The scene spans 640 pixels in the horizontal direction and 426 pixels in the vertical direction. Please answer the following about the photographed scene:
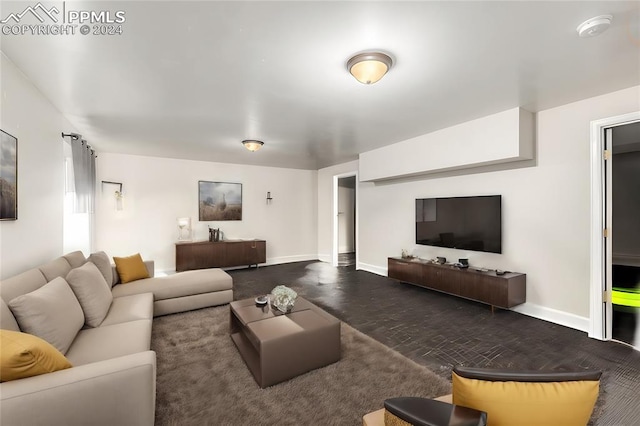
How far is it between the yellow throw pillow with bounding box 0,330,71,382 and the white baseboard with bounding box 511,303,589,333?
445 cm

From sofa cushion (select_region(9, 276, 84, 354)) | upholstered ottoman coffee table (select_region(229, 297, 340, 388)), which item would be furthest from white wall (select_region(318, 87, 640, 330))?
sofa cushion (select_region(9, 276, 84, 354))

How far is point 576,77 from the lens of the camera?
8.25ft

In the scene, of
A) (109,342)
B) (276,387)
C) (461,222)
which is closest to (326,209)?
(461,222)

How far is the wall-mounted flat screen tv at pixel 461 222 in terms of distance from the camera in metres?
3.76

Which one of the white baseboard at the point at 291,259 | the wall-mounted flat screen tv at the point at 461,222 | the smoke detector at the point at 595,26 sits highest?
the smoke detector at the point at 595,26

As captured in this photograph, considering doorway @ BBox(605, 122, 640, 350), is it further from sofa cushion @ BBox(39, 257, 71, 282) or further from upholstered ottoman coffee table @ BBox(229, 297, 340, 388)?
sofa cushion @ BBox(39, 257, 71, 282)

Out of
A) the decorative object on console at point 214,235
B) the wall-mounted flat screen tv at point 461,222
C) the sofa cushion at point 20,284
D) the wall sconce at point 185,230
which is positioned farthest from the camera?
the decorative object on console at point 214,235

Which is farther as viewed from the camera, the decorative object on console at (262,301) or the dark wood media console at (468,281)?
the dark wood media console at (468,281)

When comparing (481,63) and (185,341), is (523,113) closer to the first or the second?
(481,63)

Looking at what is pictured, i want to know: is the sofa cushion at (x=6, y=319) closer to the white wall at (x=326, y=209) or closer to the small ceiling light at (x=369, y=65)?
the small ceiling light at (x=369, y=65)

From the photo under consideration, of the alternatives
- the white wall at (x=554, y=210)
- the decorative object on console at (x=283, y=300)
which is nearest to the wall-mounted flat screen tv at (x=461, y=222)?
the white wall at (x=554, y=210)

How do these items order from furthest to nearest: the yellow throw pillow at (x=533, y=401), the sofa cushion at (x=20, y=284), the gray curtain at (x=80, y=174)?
the gray curtain at (x=80, y=174) → the sofa cushion at (x=20, y=284) → the yellow throw pillow at (x=533, y=401)

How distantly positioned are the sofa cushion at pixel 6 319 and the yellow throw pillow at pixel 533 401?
2170 millimetres

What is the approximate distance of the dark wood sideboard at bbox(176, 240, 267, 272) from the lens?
5621 mm
